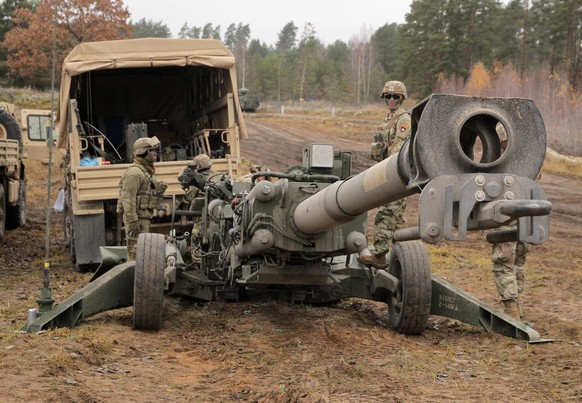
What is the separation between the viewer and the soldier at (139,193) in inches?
404

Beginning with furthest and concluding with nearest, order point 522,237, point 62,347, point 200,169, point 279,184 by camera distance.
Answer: point 200,169, point 279,184, point 62,347, point 522,237

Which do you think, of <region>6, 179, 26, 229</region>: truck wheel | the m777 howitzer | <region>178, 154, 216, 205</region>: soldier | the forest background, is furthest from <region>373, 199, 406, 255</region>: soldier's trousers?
the forest background

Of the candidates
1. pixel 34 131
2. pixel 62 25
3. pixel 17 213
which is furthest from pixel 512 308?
pixel 62 25

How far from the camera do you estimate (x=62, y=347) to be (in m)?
6.61

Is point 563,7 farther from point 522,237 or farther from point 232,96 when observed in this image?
point 522,237

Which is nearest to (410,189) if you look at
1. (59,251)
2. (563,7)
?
(59,251)

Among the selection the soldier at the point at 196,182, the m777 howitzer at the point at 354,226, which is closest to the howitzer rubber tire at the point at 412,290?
the m777 howitzer at the point at 354,226

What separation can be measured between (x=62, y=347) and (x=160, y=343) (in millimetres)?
1099

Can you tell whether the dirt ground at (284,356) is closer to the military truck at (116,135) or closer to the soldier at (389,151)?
the soldier at (389,151)

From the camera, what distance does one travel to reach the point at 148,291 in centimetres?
785

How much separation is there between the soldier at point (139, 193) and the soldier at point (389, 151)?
288 centimetres

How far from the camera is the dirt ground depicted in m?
5.72

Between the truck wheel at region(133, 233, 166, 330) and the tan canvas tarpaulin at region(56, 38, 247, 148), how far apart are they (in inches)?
196

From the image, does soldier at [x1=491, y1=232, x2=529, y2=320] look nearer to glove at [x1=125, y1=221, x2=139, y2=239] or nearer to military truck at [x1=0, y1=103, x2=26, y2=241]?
glove at [x1=125, y1=221, x2=139, y2=239]
